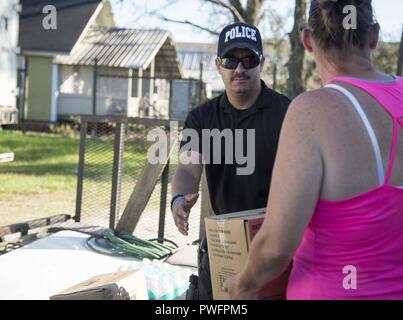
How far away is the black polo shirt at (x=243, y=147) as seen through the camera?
2.88 m

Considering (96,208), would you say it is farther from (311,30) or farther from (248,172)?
(311,30)

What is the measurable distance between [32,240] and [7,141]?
11562mm

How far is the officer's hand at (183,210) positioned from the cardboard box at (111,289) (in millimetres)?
528

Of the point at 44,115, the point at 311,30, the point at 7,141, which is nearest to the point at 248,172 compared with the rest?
the point at 311,30

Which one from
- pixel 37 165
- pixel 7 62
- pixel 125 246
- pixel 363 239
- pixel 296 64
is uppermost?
pixel 296 64

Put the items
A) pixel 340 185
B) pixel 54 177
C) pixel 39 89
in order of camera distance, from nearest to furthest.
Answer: pixel 340 185, pixel 54 177, pixel 39 89

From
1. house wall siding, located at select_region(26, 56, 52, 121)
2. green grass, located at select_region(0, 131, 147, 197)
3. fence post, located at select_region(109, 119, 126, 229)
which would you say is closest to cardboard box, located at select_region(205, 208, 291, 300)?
fence post, located at select_region(109, 119, 126, 229)

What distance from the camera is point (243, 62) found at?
2.94 m

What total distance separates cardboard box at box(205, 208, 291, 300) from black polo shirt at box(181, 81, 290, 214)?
2.28ft

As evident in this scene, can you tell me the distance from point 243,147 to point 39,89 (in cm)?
2265

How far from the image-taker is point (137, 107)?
2658 centimetres

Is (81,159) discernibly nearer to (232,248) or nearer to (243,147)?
(243,147)

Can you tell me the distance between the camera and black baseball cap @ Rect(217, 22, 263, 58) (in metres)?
2.91

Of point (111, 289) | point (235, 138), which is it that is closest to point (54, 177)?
point (111, 289)
